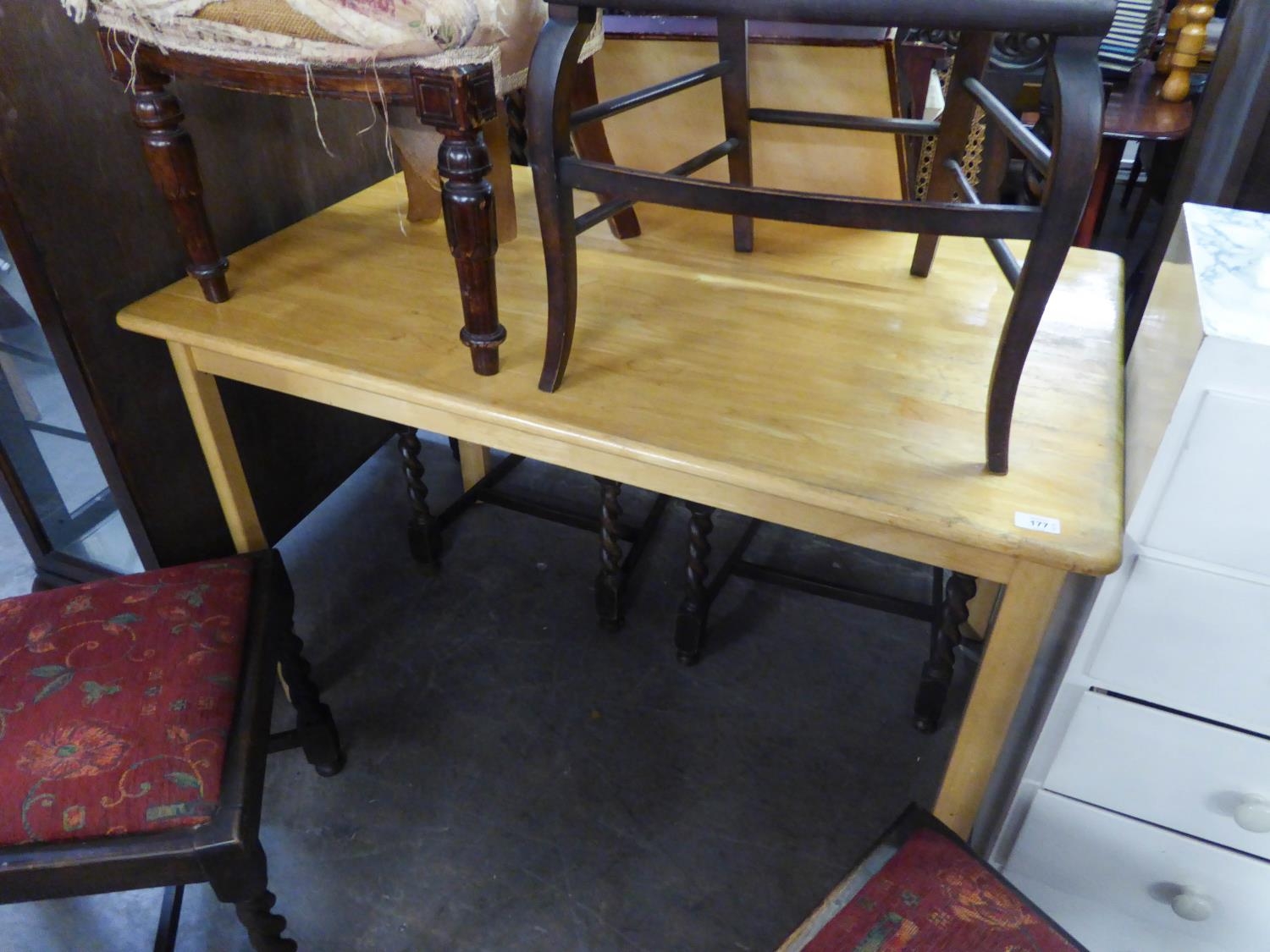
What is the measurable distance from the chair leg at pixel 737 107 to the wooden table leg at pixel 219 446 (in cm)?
69

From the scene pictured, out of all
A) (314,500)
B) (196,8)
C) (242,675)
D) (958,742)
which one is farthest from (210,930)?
(196,8)

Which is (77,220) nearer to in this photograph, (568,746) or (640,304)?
(640,304)

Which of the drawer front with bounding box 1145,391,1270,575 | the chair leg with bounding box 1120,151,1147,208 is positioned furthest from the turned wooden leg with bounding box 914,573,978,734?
the chair leg with bounding box 1120,151,1147,208

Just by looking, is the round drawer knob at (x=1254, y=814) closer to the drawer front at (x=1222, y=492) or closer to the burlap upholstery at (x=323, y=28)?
the drawer front at (x=1222, y=492)

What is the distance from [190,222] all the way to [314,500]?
63 cm

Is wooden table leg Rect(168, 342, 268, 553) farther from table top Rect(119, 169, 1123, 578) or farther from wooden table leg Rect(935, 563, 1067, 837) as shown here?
wooden table leg Rect(935, 563, 1067, 837)

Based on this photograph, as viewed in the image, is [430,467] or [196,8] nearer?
[196,8]

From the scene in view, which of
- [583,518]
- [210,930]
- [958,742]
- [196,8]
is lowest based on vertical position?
[210,930]

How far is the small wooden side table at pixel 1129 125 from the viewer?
2053 mm

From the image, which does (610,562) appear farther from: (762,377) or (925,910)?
(925,910)

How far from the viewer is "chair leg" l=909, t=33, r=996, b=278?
975mm

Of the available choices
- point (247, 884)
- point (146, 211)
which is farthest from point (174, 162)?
point (247, 884)

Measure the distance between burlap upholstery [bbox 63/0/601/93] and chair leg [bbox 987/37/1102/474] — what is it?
1.61 feet

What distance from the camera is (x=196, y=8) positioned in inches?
33.2
